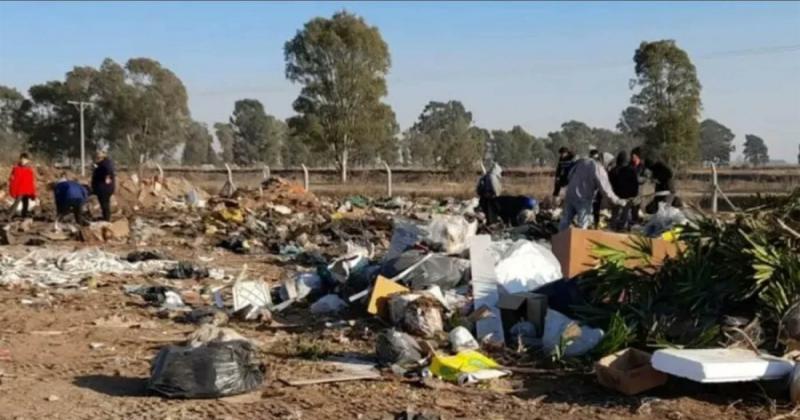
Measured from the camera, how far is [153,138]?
5719 centimetres

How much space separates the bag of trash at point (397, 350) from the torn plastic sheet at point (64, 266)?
525 cm

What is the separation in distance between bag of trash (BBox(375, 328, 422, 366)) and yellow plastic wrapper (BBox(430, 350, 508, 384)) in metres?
0.22

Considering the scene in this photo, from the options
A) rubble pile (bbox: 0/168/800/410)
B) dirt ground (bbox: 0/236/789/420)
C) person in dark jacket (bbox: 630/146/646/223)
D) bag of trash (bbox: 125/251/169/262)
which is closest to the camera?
dirt ground (bbox: 0/236/789/420)

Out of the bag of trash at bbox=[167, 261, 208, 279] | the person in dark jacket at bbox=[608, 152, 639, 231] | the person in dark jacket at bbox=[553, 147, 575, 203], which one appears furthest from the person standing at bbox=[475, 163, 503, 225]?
the bag of trash at bbox=[167, 261, 208, 279]

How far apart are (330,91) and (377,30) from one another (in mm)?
3815

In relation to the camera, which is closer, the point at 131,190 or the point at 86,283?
the point at 86,283

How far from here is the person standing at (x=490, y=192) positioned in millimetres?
16156

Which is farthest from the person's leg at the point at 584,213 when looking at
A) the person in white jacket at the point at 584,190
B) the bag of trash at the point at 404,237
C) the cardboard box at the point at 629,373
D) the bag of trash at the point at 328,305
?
the cardboard box at the point at 629,373

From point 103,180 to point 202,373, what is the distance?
11.2m

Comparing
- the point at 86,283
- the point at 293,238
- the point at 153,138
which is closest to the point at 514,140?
the point at 153,138

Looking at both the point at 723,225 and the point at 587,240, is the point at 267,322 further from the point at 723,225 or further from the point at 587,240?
the point at 723,225

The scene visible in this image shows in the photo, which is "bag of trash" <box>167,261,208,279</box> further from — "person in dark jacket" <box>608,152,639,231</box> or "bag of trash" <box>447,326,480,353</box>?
"person in dark jacket" <box>608,152,639,231</box>

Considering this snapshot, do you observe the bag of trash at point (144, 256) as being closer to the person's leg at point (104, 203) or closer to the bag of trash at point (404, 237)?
the person's leg at point (104, 203)

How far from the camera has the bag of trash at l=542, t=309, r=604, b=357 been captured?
6816mm
